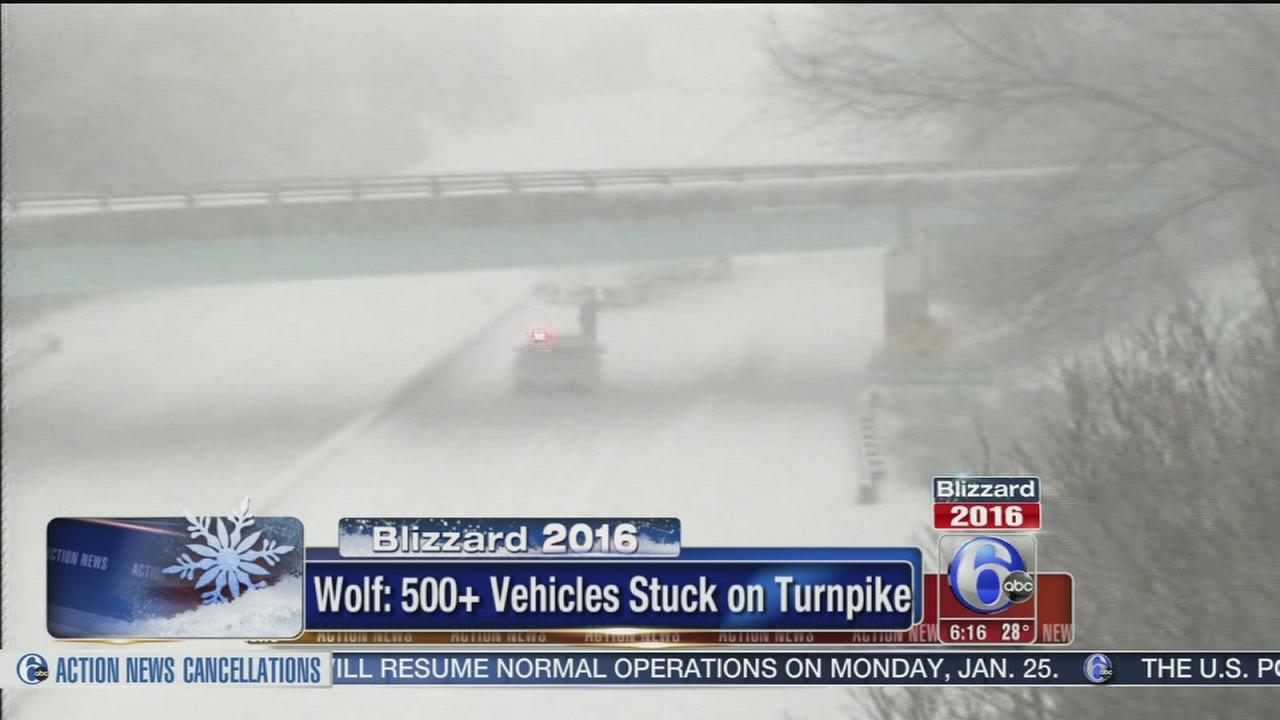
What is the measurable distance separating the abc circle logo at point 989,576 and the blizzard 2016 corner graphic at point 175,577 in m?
1.43

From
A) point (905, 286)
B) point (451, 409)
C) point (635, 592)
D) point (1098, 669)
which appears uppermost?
point (905, 286)

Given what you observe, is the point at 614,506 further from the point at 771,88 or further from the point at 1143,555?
the point at 1143,555

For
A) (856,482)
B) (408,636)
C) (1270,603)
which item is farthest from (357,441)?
(1270,603)

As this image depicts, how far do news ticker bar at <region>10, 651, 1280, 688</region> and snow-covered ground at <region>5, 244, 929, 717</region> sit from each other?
281mm

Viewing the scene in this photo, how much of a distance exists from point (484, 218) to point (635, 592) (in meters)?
0.87

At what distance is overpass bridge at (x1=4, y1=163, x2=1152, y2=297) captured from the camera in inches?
93.7

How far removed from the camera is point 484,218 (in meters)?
2.40

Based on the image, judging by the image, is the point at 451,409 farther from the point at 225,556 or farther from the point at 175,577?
the point at 175,577

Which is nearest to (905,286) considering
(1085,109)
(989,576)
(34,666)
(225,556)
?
(1085,109)

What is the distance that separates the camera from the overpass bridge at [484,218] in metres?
2.38

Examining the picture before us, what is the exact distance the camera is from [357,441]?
95.3 inches

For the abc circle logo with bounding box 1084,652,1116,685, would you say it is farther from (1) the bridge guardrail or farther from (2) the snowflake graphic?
(2) the snowflake graphic

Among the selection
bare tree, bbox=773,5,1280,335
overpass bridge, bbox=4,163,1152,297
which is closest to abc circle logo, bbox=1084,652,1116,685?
bare tree, bbox=773,5,1280,335

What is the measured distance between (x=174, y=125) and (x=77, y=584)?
1.02 meters
